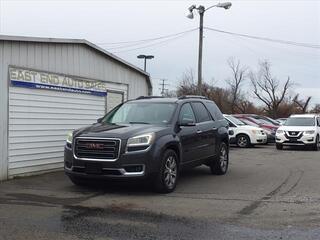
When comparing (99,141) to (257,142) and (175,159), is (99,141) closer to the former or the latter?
(175,159)

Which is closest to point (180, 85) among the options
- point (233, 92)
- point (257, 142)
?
point (233, 92)

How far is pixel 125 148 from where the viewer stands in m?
9.46

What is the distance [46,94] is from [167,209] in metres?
5.75

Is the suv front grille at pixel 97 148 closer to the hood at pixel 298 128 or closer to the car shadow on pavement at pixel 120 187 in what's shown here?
the car shadow on pavement at pixel 120 187

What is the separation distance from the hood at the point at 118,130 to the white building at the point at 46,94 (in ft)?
8.03

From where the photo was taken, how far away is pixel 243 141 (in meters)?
23.8

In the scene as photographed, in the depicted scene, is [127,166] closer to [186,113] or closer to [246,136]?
[186,113]

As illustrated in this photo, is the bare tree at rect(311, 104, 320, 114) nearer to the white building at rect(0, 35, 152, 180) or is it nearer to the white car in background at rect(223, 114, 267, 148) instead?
the white car in background at rect(223, 114, 267, 148)

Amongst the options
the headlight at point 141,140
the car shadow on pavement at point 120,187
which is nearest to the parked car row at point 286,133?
the car shadow on pavement at point 120,187

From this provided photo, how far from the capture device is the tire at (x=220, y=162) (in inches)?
499

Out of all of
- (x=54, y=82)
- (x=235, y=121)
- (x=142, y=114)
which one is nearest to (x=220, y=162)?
(x=142, y=114)

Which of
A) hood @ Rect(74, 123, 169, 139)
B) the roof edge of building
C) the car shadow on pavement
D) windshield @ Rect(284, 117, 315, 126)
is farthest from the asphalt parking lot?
windshield @ Rect(284, 117, 315, 126)

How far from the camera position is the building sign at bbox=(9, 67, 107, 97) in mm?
11859

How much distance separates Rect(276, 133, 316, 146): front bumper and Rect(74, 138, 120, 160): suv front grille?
48.1 feet
